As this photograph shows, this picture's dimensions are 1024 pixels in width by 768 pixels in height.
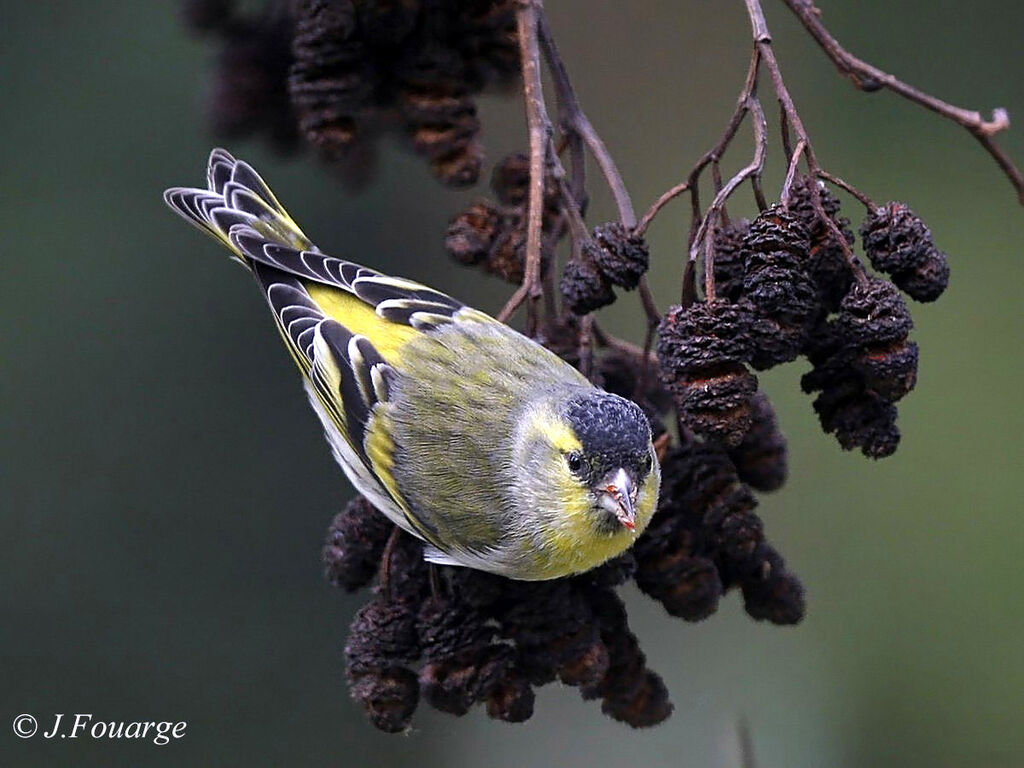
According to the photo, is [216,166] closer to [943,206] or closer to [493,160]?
[493,160]

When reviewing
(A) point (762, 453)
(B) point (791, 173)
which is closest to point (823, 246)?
(B) point (791, 173)

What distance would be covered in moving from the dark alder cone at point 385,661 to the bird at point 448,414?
100 millimetres

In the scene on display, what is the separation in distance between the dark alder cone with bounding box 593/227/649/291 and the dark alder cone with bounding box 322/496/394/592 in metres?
0.41

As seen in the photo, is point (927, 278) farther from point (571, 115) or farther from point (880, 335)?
point (571, 115)

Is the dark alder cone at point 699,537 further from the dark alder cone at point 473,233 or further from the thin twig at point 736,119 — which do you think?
the dark alder cone at point 473,233

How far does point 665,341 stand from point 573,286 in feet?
0.59

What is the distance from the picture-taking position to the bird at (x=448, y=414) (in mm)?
1639

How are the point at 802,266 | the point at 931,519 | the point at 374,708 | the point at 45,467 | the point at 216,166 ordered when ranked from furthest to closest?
the point at 931,519
the point at 45,467
the point at 216,166
the point at 374,708
the point at 802,266

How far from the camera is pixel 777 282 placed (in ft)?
4.30

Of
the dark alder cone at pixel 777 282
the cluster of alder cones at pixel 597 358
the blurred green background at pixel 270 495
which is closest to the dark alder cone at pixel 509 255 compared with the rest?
the cluster of alder cones at pixel 597 358

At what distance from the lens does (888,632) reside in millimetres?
3100

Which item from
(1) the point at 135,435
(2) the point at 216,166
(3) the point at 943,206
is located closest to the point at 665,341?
(2) the point at 216,166

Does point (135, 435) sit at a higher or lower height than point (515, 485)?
higher

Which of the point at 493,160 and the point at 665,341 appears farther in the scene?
the point at 493,160
